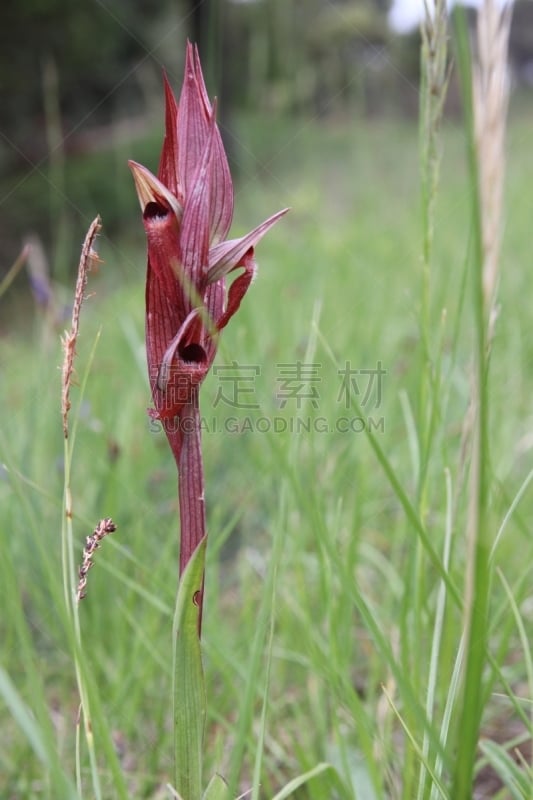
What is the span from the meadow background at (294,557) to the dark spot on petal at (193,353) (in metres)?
0.06

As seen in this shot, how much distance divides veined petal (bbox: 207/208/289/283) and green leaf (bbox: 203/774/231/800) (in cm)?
25

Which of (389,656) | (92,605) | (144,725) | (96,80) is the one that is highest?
(96,80)

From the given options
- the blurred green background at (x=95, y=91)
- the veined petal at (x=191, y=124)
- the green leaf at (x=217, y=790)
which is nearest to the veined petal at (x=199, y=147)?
the veined petal at (x=191, y=124)

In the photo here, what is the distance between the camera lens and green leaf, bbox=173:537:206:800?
0.35 metres

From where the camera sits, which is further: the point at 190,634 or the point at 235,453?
the point at 235,453

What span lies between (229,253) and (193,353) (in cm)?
5

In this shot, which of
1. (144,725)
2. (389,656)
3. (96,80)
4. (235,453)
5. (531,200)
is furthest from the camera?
(96,80)

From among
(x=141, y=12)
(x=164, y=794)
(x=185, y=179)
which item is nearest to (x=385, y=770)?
(x=164, y=794)

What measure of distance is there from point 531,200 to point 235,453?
2.62 metres

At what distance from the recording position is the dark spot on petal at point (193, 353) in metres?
0.36

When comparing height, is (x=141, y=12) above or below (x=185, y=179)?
above

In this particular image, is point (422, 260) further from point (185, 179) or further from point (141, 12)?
point (141, 12)

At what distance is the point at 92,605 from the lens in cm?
80

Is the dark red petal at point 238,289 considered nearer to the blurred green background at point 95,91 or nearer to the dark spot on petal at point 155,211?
the dark spot on petal at point 155,211
